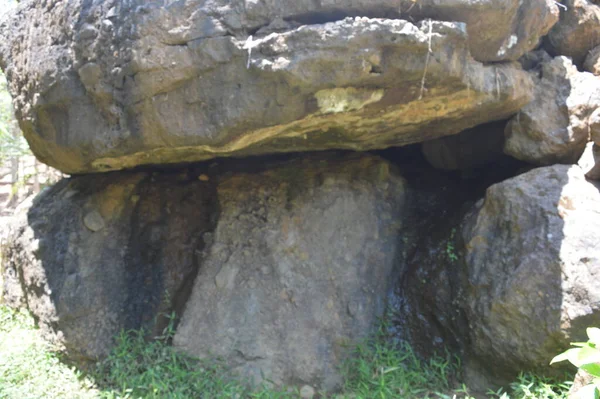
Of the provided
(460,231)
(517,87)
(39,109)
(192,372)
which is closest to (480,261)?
(460,231)

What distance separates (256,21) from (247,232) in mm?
1535

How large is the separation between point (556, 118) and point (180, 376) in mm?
2878

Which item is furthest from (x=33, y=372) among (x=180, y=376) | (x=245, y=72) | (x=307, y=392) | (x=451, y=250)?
(x=451, y=250)

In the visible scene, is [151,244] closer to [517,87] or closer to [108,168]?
[108,168]

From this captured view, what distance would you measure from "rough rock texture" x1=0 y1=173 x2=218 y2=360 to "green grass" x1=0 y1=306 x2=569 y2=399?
0.15m

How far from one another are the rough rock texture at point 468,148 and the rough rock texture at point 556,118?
1.02ft

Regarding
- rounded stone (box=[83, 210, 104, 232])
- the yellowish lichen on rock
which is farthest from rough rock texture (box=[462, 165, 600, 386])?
rounded stone (box=[83, 210, 104, 232])

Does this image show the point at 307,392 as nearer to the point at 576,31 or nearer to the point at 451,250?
the point at 451,250

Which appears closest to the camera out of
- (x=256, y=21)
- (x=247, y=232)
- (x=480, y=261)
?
(x=256, y=21)

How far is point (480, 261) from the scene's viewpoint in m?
2.99

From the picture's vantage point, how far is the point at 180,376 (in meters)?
3.03

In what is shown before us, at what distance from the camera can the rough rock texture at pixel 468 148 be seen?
370 cm

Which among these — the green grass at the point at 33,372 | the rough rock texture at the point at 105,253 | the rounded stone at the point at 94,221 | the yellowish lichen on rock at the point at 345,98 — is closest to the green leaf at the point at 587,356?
the yellowish lichen on rock at the point at 345,98

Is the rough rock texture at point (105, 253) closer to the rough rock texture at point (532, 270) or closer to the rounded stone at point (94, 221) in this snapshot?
the rounded stone at point (94, 221)
